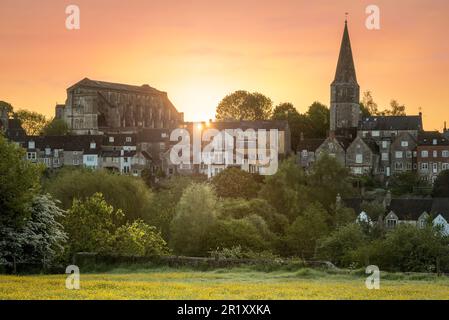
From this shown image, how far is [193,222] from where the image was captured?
56125 mm

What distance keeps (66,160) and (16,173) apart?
76.0 meters

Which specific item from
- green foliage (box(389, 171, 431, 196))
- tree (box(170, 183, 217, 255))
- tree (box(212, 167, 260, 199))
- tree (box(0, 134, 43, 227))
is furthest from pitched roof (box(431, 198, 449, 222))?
tree (box(0, 134, 43, 227))

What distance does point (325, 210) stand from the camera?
75125mm

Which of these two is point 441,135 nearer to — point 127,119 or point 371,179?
point 371,179

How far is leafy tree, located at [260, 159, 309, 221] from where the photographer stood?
75.2 metres

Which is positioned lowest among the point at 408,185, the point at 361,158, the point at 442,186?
the point at 442,186

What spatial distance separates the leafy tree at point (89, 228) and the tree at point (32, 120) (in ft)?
333

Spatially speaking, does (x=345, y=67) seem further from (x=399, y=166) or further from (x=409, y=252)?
(x=409, y=252)

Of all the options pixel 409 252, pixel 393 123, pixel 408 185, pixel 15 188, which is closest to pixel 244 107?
pixel 393 123

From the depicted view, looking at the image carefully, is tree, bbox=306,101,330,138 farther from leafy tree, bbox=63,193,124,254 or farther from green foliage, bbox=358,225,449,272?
leafy tree, bbox=63,193,124,254

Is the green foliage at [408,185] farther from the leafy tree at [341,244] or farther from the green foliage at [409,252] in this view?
the green foliage at [409,252]

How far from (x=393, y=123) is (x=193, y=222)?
54.5 metres
